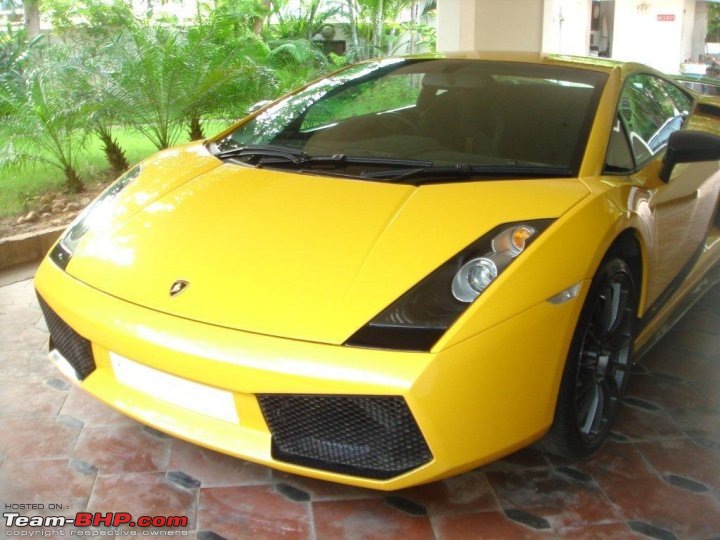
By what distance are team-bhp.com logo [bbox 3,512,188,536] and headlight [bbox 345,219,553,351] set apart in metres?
0.77

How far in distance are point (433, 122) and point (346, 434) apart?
4.61 ft

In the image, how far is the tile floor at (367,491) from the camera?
2.17 m

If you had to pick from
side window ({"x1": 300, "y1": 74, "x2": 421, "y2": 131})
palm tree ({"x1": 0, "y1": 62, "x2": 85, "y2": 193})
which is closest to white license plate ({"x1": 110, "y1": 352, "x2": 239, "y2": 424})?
side window ({"x1": 300, "y1": 74, "x2": 421, "y2": 131})

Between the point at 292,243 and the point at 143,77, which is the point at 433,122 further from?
the point at 143,77

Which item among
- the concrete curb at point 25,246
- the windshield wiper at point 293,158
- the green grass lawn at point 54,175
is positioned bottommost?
the concrete curb at point 25,246

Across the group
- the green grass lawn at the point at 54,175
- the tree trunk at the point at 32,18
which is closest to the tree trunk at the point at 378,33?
the tree trunk at the point at 32,18

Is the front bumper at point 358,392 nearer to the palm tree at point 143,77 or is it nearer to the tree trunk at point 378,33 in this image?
the palm tree at point 143,77

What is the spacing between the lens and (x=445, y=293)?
201 cm

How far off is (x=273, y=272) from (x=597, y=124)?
1241 millimetres

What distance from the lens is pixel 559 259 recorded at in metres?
2.10

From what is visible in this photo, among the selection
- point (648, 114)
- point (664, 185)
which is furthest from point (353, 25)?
point (664, 185)

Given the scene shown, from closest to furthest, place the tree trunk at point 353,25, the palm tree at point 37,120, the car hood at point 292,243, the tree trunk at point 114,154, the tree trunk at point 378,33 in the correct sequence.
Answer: the car hood at point 292,243 < the palm tree at point 37,120 < the tree trunk at point 114,154 < the tree trunk at point 378,33 < the tree trunk at point 353,25

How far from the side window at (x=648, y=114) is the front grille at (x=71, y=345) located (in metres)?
1.93

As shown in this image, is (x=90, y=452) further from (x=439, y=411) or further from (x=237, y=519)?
(x=439, y=411)
